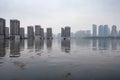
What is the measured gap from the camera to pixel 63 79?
16797 mm

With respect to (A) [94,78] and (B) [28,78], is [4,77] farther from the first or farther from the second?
(A) [94,78]

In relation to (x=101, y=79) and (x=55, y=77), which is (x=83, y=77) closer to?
(x=101, y=79)

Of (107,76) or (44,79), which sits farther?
(107,76)

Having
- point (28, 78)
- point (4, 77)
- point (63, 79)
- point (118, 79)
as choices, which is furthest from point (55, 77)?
point (118, 79)

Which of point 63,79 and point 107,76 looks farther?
point 107,76

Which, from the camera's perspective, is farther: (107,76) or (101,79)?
(107,76)

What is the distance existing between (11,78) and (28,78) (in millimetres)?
1903

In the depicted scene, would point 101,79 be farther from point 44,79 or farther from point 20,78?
point 20,78

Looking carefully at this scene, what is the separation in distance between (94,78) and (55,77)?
14.8 feet

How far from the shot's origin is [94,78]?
17.2 metres

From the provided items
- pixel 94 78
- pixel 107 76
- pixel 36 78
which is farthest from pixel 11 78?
pixel 107 76

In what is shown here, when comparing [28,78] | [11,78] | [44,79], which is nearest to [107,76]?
[44,79]

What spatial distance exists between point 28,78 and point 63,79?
401cm

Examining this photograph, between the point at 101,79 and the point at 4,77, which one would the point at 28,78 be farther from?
the point at 101,79
